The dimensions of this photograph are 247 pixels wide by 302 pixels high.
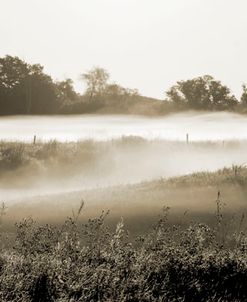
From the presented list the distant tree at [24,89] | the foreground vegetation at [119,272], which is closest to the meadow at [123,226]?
the foreground vegetation at [119,272]

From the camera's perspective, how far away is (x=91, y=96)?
78312 millimetres

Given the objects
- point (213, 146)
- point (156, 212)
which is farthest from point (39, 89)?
point (156, 212)

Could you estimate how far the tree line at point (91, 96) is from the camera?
60.7m

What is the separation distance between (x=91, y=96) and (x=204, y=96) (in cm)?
2225

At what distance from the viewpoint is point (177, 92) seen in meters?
91.3

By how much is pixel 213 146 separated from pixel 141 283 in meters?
46.9

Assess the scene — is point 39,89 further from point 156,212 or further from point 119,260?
point 119,260

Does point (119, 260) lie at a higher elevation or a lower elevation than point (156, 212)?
higher

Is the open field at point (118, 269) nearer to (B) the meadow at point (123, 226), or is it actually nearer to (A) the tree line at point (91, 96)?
(B) the meadow at point (123, 226)

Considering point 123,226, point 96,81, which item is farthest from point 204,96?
point 123,226

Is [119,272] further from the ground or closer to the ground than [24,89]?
closer to the ground

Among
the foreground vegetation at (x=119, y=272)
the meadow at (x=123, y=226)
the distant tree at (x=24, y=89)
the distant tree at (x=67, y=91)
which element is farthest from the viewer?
the distant tree at (x=67, y=91)

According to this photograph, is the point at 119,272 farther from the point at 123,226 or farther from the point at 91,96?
the point at 91,96

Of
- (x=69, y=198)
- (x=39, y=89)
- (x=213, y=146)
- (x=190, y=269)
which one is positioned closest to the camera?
(x=190, y=269)
